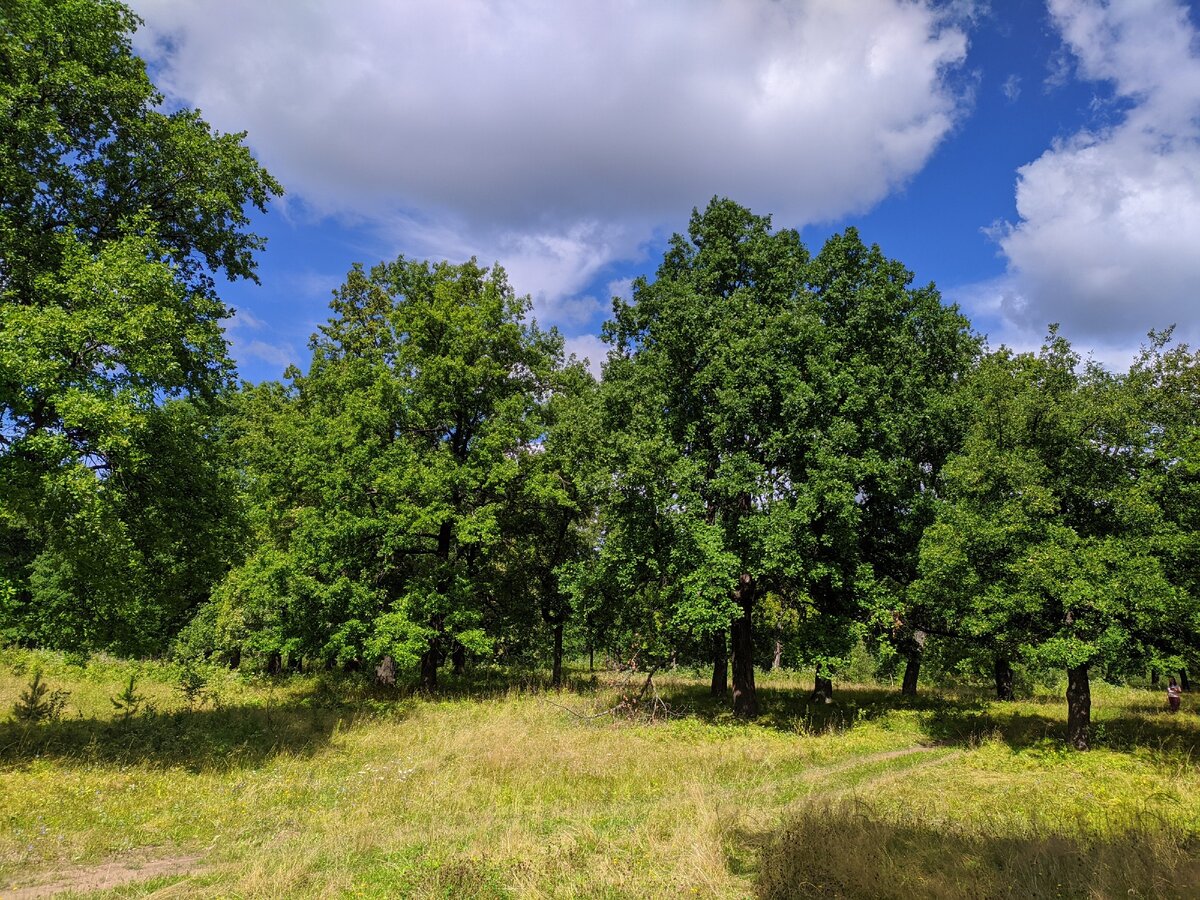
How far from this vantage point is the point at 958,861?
795 centimetres

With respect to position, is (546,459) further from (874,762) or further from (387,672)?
(874,762)

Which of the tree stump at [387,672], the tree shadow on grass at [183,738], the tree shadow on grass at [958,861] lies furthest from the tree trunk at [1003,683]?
the tree shadow on grass at [183,738]

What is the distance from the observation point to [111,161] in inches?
583

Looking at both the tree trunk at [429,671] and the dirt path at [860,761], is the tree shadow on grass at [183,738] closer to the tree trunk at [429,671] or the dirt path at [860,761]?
the tree trunk at [429,671]

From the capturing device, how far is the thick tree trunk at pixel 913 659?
22875 mm

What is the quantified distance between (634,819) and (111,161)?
19014 mm

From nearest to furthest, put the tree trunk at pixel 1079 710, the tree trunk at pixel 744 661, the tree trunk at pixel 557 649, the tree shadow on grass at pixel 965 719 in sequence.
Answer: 1. the tree trunk at pixel 1079 710
2. the tree shadow on grass at pixel 965 719
3. the tree trunk at pixel 744 661
4. the tree trunk at pixel 557 649

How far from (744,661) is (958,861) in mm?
14713

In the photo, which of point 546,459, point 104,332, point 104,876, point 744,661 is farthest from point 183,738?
point 744,661

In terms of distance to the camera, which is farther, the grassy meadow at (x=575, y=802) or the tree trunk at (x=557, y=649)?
the tree trunk at (x=557, y=649)

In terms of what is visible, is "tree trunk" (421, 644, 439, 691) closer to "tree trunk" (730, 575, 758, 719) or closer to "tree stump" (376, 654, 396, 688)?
"tree stump" (376, 654, 396, 688)

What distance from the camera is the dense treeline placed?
1288cm

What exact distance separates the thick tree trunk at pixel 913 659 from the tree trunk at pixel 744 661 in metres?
6.20

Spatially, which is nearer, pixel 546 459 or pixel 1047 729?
pixel 1047 729
